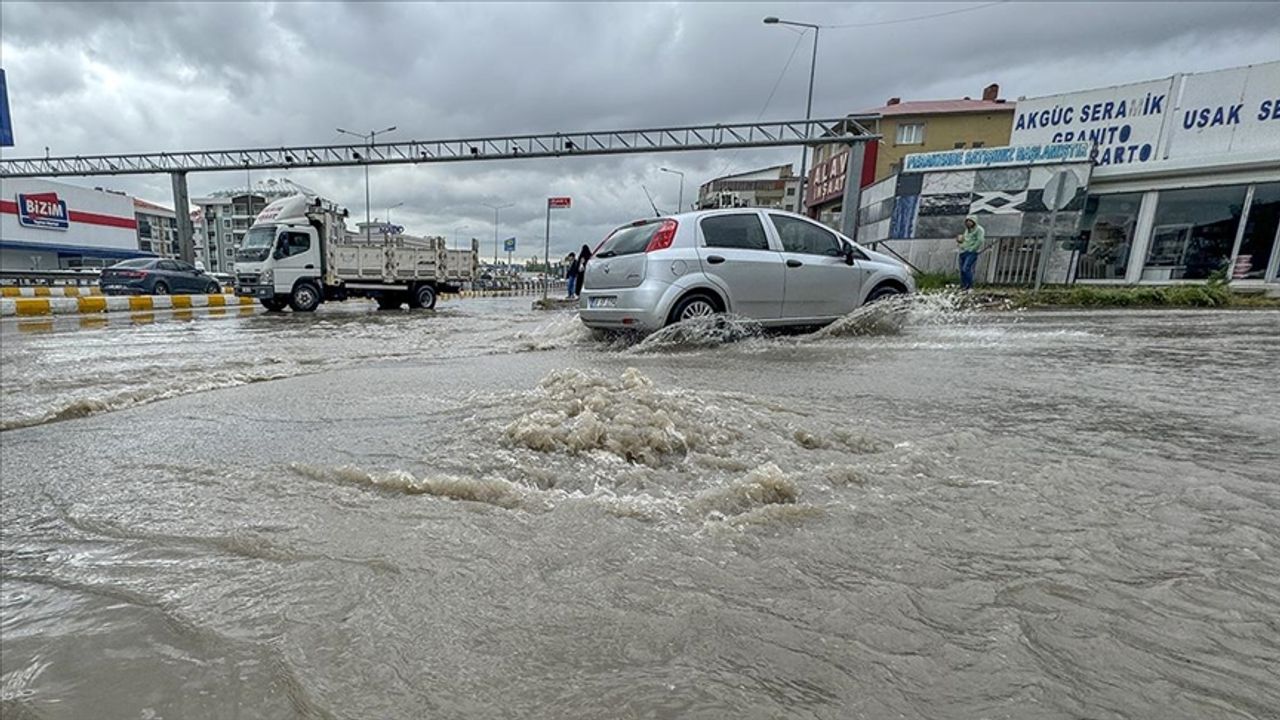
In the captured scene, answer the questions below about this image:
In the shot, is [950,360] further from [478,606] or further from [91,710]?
[91,710]

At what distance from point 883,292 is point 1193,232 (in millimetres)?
13569

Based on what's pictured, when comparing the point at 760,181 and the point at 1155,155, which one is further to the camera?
the point at 760,181

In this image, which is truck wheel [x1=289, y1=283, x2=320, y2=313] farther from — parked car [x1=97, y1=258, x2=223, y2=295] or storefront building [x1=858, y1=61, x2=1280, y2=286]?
storefront building [x1=858, y1=61, x2=1280, y2=286]

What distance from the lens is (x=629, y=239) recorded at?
6.61m

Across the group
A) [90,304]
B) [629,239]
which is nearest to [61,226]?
[90,304]

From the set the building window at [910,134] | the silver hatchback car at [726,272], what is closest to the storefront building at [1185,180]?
the silver hatchback car at [726,272]

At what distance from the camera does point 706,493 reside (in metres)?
2.19

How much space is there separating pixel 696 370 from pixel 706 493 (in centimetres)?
258

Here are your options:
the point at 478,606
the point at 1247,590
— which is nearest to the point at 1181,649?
the point at 1247,590

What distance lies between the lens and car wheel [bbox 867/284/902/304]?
23.6 feet

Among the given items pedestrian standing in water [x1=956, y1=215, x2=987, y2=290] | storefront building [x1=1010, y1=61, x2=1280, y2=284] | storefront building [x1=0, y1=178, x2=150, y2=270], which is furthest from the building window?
storefront building [x1=0, y1=178, x2=150, y2=270]

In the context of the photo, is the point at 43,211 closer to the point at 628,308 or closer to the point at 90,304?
the point at 90,304

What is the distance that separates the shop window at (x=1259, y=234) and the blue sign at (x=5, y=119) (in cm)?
2995

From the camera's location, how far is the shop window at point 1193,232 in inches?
560
